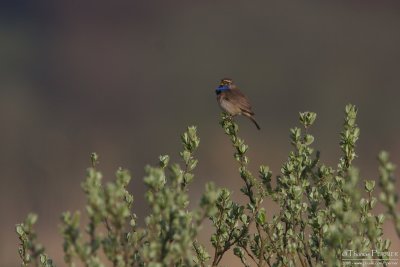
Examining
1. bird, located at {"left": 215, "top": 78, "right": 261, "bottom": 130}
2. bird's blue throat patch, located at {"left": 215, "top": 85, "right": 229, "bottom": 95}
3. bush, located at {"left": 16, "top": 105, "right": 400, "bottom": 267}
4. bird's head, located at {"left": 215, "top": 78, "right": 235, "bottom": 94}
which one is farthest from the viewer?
bird's head, located at {"left": 215, "top": 78, "right": 235, "bottom": 94}

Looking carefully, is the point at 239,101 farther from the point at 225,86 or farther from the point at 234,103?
the point at 225,86

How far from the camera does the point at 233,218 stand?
6074mm

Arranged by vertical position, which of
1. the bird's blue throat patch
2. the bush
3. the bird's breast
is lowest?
the bush

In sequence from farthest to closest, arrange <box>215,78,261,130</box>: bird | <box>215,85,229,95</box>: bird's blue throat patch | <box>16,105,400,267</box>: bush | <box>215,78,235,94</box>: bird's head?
<box>215,78,235,94</box>: bird's head
<box>215,85,229,95</box>: bird's blue throat patch
<box>215,78,261,130</box>: bird
<box>16,105,400,267</box>: bush

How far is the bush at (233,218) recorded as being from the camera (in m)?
4.10

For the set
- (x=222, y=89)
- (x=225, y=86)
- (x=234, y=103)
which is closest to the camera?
(x=234, y=103)

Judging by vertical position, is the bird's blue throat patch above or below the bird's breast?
above

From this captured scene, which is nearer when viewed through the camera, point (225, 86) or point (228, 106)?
point (228, 106)

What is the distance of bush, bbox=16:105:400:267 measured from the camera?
13.5ft

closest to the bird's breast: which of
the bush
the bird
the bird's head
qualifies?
the bird

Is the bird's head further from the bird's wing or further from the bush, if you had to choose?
the bush

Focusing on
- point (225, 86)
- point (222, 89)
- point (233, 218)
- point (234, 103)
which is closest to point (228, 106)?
point (234, 103)

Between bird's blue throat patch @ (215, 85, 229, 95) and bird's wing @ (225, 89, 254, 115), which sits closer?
bird's wing @ (225, 89, 254, 115)

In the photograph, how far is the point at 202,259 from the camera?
20.1 ft
